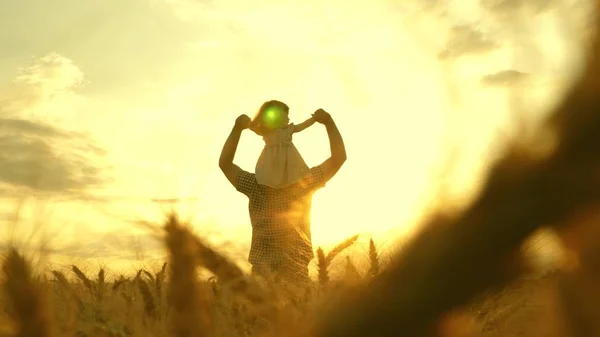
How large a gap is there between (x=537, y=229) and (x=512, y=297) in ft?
2.37

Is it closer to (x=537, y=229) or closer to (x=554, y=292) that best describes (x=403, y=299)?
(x=537, y=229)

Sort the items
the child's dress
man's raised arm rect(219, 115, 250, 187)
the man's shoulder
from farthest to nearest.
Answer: man's raised arm rect(219, 115, 250, 187) → the man's shoulder → the child's dress

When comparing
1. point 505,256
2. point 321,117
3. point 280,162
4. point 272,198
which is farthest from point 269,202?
point 505,256

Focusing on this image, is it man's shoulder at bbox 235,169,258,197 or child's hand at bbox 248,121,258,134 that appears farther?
child's hand at bbox 248,121,258,134

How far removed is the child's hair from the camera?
8.63m

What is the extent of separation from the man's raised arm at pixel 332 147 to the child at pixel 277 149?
0.16 m

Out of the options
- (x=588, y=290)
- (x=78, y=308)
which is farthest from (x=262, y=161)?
(x=588, y=290)

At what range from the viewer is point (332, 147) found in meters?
8.52

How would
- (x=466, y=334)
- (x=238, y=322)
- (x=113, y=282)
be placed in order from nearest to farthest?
1. (x=466, y=334)
2. (x=238, y=322)
3. (x=113, y=282)

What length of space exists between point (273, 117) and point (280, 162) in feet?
2.61

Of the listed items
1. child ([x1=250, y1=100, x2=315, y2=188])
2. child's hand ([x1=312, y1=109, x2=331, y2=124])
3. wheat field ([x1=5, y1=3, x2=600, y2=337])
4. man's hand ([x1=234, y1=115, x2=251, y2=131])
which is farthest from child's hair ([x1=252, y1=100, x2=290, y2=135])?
wheat field ([x1=5, y1=3, x2=600, y2=337])

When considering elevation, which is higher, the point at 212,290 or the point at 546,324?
the point at 212,290

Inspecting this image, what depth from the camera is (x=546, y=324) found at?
98 centimetres

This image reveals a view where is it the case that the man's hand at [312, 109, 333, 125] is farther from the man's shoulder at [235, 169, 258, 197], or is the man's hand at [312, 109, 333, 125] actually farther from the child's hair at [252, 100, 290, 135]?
the man's shoulder at [235, 169, 258, 197]
